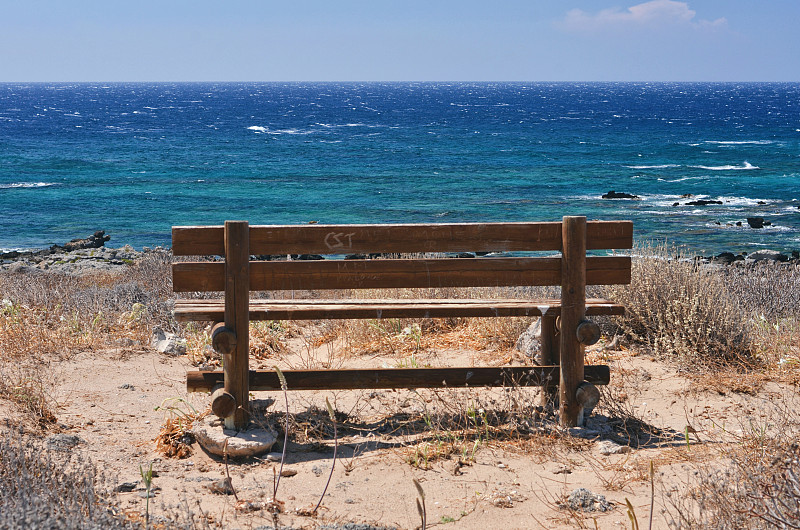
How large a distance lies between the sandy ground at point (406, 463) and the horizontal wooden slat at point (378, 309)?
2.38 ft

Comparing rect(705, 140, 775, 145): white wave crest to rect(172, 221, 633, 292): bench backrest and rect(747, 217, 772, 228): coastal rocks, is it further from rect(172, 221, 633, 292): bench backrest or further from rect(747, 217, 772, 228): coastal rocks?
rect(172, 221, 633, 292): bench backrest

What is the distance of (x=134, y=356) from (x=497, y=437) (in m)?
3.85

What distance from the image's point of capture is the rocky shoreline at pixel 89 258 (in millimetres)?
19297

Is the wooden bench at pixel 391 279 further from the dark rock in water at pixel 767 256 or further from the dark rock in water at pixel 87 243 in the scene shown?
the dark rock in water at pixel 87 243

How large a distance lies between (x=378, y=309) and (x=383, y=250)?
440mm

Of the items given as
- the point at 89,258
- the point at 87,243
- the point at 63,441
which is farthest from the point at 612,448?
the point at 87,243

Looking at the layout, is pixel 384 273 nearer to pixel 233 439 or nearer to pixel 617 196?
pixel 233 439

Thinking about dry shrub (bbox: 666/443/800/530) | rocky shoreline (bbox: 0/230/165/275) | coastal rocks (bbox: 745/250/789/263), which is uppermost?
dry shrub (bbox: 666/443/800/530)

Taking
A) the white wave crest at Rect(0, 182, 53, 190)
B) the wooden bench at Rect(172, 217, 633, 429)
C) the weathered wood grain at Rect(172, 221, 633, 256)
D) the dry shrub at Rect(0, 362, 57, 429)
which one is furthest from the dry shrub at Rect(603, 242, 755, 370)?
the white wave crest at Rect(0, 182, 53, 190)

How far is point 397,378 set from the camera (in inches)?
197

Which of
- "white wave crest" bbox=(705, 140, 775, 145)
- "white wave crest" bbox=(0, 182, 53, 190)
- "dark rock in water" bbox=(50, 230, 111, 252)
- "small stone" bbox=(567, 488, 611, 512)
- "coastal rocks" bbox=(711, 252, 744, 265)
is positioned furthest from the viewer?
"white wave crest" bbox=(705, 140, 775, 145)

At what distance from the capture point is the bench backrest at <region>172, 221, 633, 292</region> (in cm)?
469

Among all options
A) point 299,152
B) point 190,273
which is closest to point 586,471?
point 190,273

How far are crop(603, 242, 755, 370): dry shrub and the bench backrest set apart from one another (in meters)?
2.01
